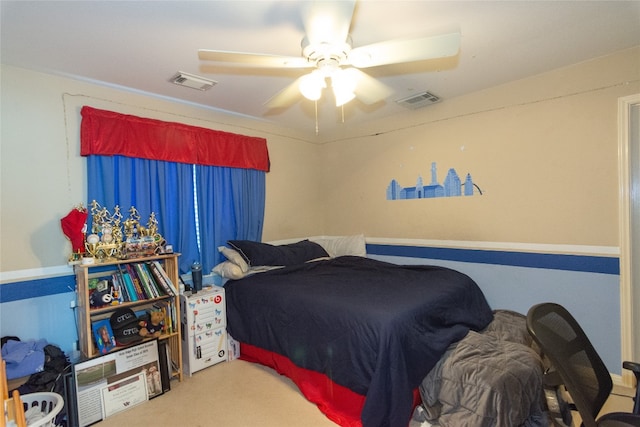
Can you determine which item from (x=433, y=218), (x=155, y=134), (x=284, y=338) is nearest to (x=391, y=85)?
(x=433, y=218)

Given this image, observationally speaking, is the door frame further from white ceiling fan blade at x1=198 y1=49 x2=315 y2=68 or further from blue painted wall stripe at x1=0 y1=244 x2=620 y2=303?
white ceiling fan blade at x1=198 y1=49 x2=315 y2=68

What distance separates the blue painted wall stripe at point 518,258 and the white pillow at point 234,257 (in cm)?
171

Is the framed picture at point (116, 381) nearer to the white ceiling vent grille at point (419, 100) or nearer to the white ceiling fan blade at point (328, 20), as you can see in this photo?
the white ceiling fan blade at point (328, 20)

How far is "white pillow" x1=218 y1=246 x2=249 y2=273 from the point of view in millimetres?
3079

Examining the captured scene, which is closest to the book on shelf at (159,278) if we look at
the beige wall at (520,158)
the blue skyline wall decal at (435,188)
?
the beige wall at (520,158)

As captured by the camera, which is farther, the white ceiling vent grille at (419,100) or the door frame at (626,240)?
the white ceiling vent grille at (419,100)

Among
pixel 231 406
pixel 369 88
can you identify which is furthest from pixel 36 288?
pixel 369 88

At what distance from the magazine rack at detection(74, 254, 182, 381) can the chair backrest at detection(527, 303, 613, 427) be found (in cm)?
242

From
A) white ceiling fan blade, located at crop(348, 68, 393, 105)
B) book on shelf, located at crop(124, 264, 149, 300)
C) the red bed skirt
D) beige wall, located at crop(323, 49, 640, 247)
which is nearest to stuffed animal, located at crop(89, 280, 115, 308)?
book on shelf, located at crop(124, 264, 149, 300)

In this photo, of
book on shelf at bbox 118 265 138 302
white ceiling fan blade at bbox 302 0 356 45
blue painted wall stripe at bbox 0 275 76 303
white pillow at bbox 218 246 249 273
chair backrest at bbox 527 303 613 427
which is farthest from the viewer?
white pillow at bbox 218 246 249 273

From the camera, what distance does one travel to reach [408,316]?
6.58 feet

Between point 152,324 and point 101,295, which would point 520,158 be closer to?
point 152,324

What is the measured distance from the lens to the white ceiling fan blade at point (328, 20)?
52.0 inches

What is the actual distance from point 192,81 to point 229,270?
5.49ft
